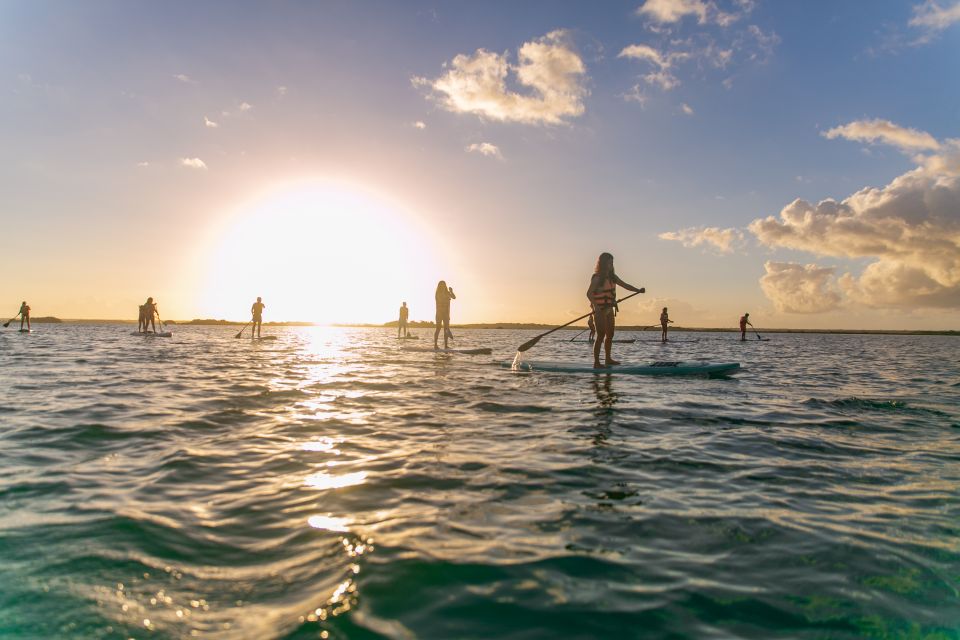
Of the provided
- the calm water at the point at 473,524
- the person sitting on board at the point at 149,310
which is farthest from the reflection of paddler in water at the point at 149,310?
the calm water at the point at 473,524

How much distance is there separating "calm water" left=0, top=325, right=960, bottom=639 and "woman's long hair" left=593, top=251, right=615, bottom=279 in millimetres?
5613

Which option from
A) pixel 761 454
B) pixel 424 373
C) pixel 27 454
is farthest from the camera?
pixel 424 373

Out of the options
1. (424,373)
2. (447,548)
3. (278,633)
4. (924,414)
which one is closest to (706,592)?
(447,548)

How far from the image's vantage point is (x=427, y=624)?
7.30 ft

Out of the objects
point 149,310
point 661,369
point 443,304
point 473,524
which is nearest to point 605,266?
point 661,369

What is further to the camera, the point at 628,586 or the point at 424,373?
the point at 424,373

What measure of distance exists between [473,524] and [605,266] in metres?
10.1

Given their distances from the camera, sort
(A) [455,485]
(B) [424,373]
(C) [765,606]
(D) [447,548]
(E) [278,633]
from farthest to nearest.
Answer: (B) [424,373] → (A) [455,485] → (D) [447,548] → (C) [765,606] → (E) [278,633]

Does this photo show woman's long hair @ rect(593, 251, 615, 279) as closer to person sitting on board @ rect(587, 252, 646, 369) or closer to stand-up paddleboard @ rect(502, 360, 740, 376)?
person sitting on board @ rect(587, 252, 646, 369)

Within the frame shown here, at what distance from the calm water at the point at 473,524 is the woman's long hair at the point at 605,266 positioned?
5613mm

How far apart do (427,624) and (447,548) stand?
29.0 inches

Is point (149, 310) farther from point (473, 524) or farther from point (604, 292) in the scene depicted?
point (473, 524)

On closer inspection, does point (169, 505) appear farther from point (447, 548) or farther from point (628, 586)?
point (628, 586)

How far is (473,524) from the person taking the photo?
3.36 m
